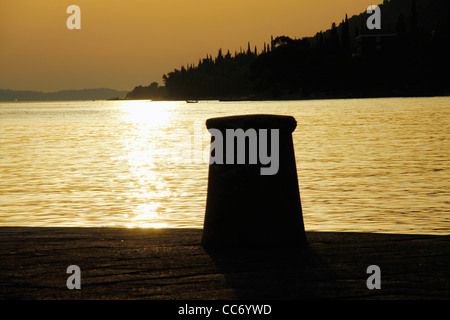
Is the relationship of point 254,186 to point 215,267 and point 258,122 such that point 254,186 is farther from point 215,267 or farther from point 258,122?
point 215,267

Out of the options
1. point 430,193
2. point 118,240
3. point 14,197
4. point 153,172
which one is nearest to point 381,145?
point 153,172

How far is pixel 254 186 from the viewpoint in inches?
243

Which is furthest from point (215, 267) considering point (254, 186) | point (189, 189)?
point (189, 189)

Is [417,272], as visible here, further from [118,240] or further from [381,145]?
[381,145]

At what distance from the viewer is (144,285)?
4.88 metres

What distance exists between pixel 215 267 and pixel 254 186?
1021 mm

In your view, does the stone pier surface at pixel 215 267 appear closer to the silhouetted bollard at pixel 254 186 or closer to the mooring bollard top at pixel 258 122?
the silhouetted bollard at pixel 254 186

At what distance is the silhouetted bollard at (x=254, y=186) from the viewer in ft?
20.3

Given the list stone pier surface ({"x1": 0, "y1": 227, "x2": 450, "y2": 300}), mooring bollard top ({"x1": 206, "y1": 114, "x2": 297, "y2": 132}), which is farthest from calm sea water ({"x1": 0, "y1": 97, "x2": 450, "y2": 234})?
mooring bollard top ({"x1": 206, "y1": 114, "x2": 297, "y2": 132})

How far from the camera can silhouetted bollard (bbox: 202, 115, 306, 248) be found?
6.19 metres

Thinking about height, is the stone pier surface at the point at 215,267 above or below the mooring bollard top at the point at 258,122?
below

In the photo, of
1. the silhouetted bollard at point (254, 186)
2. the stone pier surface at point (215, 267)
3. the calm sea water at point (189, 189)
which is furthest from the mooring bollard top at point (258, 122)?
the calm sea water at point (189, 189)

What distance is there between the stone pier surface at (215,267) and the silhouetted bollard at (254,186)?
0.16 meters
